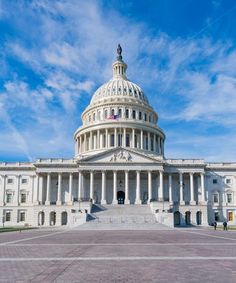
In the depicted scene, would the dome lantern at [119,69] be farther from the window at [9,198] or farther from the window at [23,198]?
the window at [9,198]

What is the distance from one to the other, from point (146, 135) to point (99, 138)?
1392 centimetres

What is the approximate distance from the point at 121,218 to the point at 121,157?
2021 centimetres

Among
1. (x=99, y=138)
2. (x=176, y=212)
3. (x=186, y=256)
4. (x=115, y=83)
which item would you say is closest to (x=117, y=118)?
(x=99, y=138)

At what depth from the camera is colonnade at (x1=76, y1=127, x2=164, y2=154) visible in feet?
322

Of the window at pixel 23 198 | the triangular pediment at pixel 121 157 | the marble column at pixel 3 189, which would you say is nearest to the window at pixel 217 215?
the triangular pediment at pixel 121 157

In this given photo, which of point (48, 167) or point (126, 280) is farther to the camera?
point (48, 167)

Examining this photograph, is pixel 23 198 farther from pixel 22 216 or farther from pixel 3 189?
pixel 3 189

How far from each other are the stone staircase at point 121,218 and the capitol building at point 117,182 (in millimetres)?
1503

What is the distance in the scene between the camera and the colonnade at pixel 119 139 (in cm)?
9825

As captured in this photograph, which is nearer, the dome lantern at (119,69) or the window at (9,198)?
the window at (9,198)

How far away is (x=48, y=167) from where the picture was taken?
3366 inches

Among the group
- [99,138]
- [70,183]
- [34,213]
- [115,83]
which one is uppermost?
[115,83]

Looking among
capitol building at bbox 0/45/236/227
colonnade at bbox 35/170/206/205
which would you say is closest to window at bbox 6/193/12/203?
capitol building at bbox 0/45/236/227

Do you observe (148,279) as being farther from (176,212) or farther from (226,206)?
(226,206)
